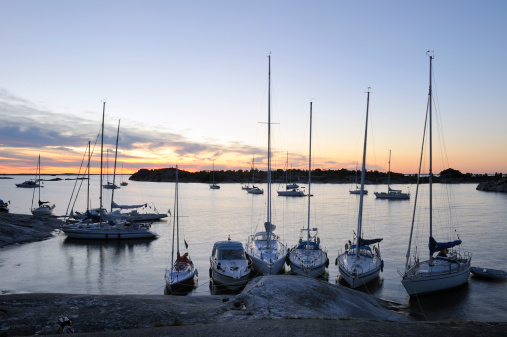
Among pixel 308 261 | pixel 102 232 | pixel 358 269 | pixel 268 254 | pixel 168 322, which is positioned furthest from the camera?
pixel 102 232

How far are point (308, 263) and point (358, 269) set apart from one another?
12.5 feet

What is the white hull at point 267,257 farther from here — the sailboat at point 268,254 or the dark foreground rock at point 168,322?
the dark foreground rock at point 168,322

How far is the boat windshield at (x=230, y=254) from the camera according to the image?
85.7 ft

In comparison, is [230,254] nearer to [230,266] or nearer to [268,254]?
[230,266]

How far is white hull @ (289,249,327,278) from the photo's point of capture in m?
27.0

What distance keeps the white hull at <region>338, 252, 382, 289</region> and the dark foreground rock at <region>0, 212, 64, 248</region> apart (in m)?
35.6

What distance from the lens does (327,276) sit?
2967 cm

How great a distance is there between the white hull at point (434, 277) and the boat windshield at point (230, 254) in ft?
37.3

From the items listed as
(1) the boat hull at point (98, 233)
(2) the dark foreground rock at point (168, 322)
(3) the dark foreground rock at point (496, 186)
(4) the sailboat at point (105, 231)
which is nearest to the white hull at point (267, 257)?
(2) the dark foreground rock at point (168, 322)

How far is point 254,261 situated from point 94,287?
1218 centimetres

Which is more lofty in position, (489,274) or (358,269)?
(358,269)

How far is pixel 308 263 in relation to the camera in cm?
2747

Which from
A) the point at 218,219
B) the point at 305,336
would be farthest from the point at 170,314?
the point at 218,219

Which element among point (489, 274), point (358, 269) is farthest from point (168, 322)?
point (489, 274)
